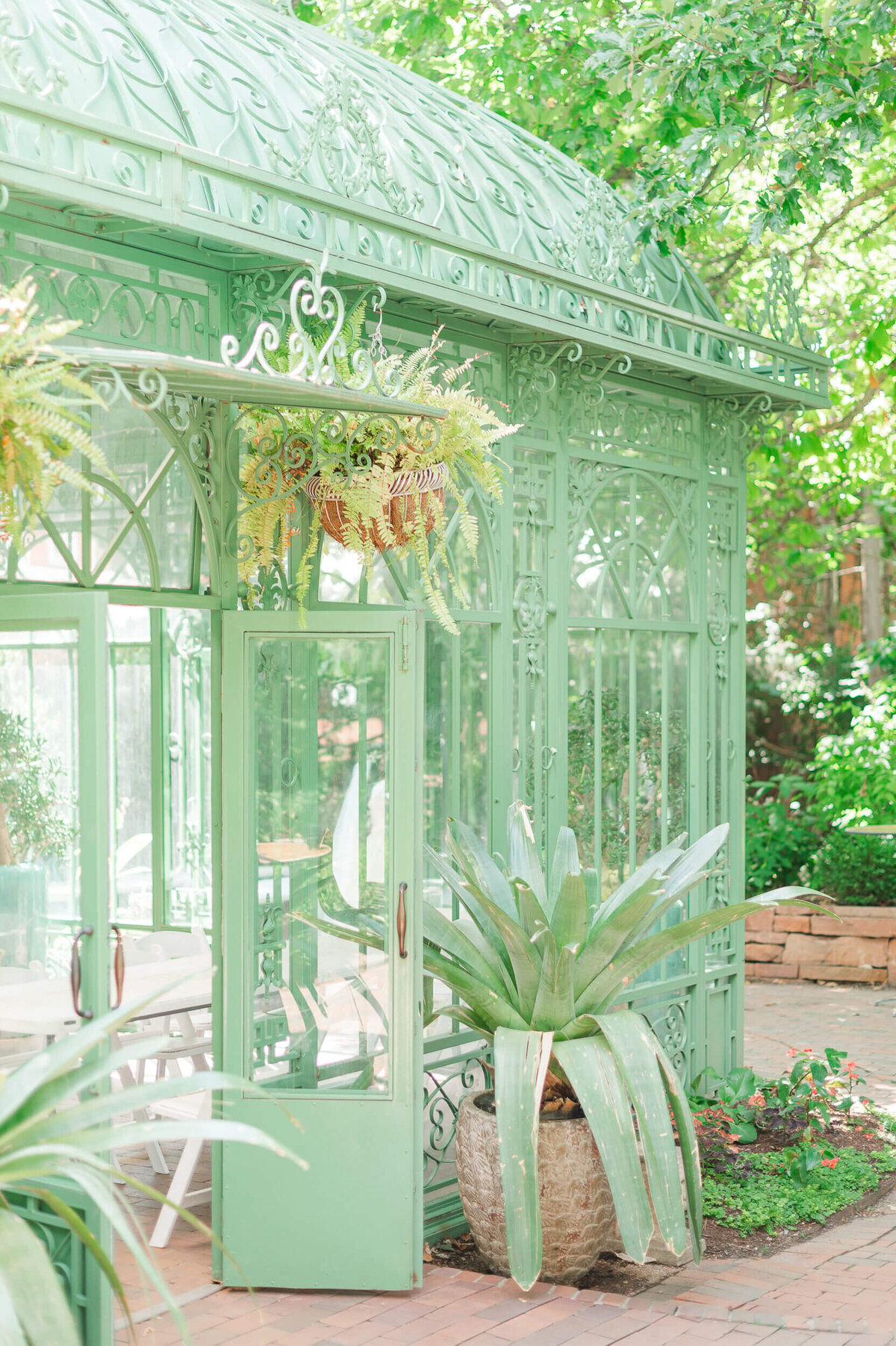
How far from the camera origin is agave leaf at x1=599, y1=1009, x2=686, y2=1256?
4.76 metres

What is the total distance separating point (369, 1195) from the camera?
4812 millimetres

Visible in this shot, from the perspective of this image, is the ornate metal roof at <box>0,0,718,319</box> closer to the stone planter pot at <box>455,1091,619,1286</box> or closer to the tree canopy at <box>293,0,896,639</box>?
the tree canopy at <box>293,0,896,639</box>

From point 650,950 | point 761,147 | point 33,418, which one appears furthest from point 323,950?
point 761,147

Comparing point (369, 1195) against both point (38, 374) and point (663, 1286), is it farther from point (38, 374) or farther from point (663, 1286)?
point (38, 374)

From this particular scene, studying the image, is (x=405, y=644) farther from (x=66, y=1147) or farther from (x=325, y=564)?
(x=66, y=1147)

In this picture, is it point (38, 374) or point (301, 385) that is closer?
point (38, 374)

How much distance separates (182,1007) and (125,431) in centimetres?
228

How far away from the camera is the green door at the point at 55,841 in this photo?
3.85 m

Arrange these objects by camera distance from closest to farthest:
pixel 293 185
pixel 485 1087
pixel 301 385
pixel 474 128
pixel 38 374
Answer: pixel 38 374, pixel 301 385, pixel 293 185, pixel 485 1087, pixel 474 128

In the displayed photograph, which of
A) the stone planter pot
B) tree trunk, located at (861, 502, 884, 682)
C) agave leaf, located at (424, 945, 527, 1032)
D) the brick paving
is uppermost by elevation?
tree trunk, located at (861, 502, 884, 682)


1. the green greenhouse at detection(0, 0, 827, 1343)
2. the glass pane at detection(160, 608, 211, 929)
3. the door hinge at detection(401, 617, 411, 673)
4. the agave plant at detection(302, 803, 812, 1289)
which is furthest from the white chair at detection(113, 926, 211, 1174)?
the door hinge at detection(401, 617, 411, 673)

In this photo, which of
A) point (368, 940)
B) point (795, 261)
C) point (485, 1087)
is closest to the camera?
point (368, 940)

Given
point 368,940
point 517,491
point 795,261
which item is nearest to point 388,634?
point 368,940

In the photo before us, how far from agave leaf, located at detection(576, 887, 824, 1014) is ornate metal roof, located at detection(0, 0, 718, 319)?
2.52 metres
